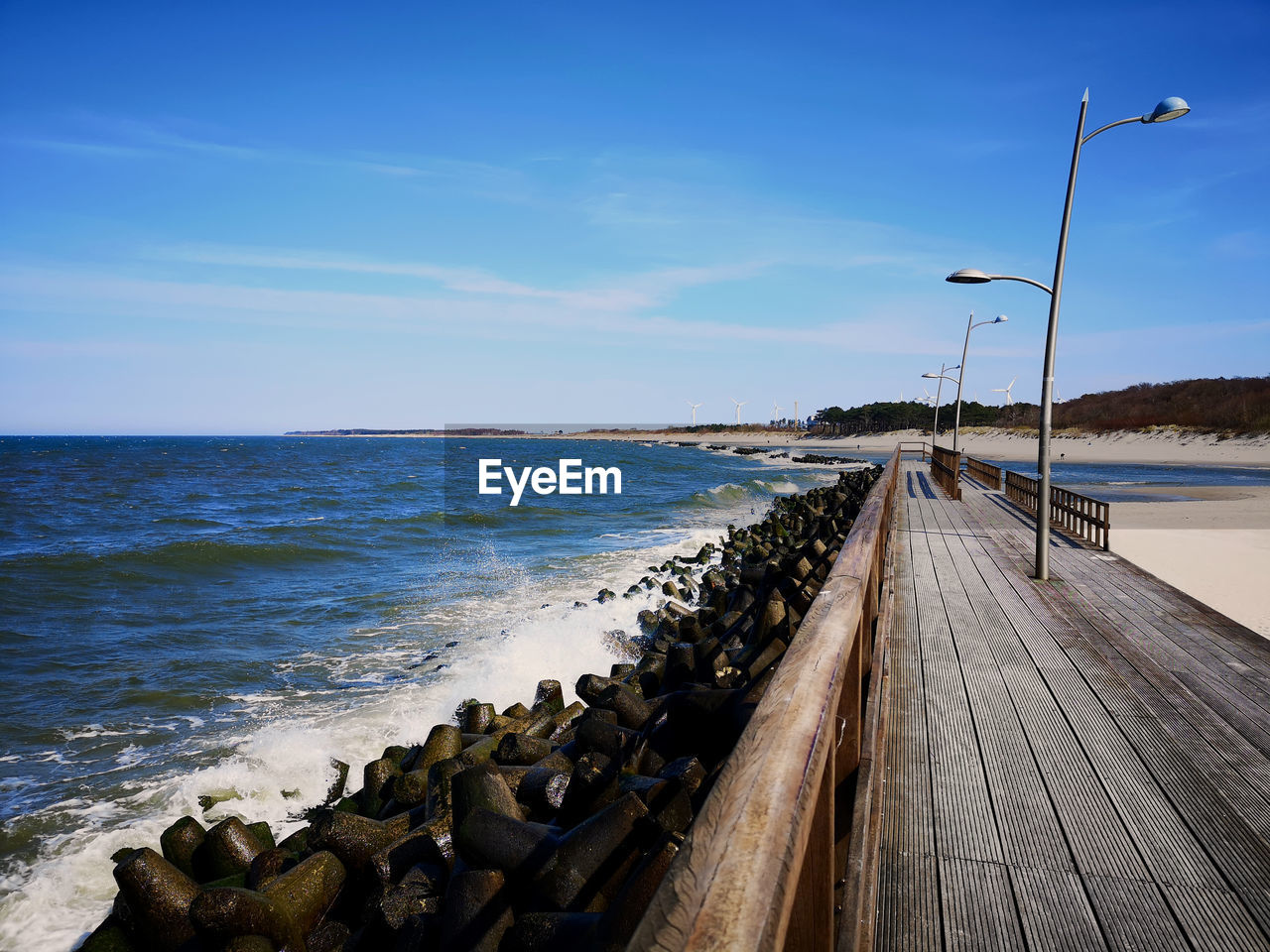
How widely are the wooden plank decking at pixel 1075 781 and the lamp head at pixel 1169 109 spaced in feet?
17.0

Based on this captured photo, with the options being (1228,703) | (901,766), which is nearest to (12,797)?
(901,766)

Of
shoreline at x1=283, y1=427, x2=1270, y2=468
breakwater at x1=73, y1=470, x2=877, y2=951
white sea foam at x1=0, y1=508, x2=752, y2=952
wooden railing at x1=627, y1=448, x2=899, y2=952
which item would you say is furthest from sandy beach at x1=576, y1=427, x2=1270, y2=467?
wooden railing at x1=627, y1=448, x2=899, y2=952

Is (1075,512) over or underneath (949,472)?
underneath

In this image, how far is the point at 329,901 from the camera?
3.79 m

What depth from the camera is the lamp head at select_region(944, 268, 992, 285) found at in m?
9.68

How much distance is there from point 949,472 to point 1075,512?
861cm

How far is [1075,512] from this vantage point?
12805 mm

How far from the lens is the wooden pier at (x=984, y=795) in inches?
43.7

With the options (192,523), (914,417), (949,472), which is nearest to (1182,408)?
(914,417)

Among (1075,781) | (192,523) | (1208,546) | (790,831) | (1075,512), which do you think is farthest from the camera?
(192,523)

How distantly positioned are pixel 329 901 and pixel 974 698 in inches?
155

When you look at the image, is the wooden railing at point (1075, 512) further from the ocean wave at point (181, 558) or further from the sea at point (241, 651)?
the ocean wave at point (181, 558)

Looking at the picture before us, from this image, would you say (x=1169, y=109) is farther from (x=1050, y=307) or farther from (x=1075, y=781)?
(x=1075, y=781)

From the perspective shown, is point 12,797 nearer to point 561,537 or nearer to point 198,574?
point 198,574
